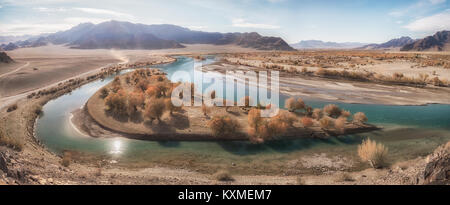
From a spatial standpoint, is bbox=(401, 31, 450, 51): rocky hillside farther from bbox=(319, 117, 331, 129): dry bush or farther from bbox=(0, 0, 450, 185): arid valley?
bbox=(319, 117, 331, 129): dry bush

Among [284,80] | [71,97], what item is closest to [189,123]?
[71,97]

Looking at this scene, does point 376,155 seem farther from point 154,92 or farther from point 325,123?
point 154,92

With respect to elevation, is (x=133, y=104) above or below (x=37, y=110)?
above

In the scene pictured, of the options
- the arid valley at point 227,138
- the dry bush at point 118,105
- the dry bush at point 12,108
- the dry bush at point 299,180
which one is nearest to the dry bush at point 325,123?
the arid valley at point 227,138

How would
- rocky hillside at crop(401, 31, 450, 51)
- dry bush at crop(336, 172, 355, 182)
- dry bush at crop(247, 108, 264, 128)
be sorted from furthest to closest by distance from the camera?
rocky hillside at crop(401, 31, 450, 51) → dry bush at crop(247, 108, 264, 128) → dry bush at crop(336, 172, 355, 182)

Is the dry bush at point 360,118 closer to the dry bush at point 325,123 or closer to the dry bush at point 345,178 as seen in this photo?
the dry bush at point 325,123

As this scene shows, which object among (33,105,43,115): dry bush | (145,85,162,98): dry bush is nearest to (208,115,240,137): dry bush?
(145,85,162,98): dry bush

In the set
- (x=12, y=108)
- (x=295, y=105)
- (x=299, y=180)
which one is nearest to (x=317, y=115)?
(x=295, y=105)

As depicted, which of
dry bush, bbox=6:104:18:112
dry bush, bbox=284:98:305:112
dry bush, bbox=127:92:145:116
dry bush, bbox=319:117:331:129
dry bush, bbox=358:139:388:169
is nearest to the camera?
dry bush, bbox=358:139:388:169
